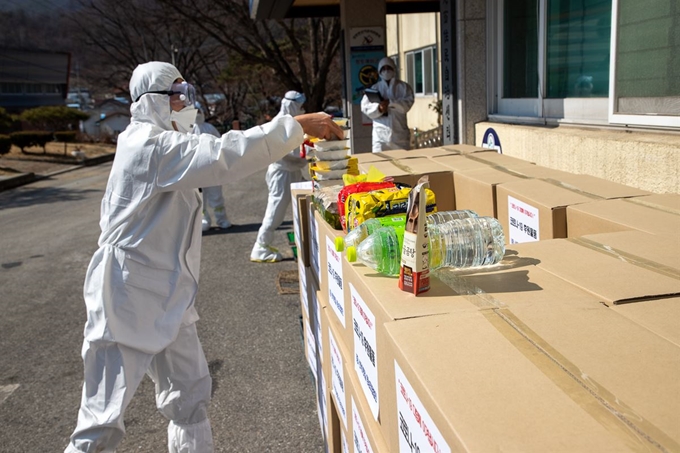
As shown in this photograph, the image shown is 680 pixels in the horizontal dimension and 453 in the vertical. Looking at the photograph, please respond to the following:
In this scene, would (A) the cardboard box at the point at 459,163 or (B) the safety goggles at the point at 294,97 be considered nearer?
(A) the cardboard box at the point at 459,163

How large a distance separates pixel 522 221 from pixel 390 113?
5644 mm

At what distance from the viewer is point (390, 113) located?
8.10m

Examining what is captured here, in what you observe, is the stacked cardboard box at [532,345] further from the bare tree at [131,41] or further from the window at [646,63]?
the bare tree at [131,41]

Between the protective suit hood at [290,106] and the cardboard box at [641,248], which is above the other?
the protective suit hood at [290,106]

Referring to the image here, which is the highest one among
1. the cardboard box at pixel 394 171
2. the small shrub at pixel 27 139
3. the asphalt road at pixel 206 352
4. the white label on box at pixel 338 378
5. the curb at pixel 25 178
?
the cardboard box at pixel 394 171

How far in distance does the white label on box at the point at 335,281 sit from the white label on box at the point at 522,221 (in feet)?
2.83

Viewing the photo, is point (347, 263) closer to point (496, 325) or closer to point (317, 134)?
point (496, 325)

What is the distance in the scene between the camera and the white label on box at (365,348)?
1.67 meters

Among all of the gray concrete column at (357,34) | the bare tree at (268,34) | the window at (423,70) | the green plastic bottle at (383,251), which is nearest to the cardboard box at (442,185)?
the green plastic bottle at (383,251)

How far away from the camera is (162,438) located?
352cm

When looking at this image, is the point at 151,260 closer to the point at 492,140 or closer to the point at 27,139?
the point at 492,140

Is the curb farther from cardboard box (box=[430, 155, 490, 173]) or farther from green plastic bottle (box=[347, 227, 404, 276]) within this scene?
green plastic bottle (box=[347, 227, 404, 276])

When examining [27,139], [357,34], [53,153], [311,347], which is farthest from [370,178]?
[53,153]

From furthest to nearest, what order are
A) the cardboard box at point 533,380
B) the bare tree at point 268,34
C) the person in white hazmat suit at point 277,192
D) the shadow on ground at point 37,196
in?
the bare tree at point 268,34 < the shadow on ground at point 37,196 < the person in white hazmat suit at point 277,192 < the cardboard box at point 533,380
